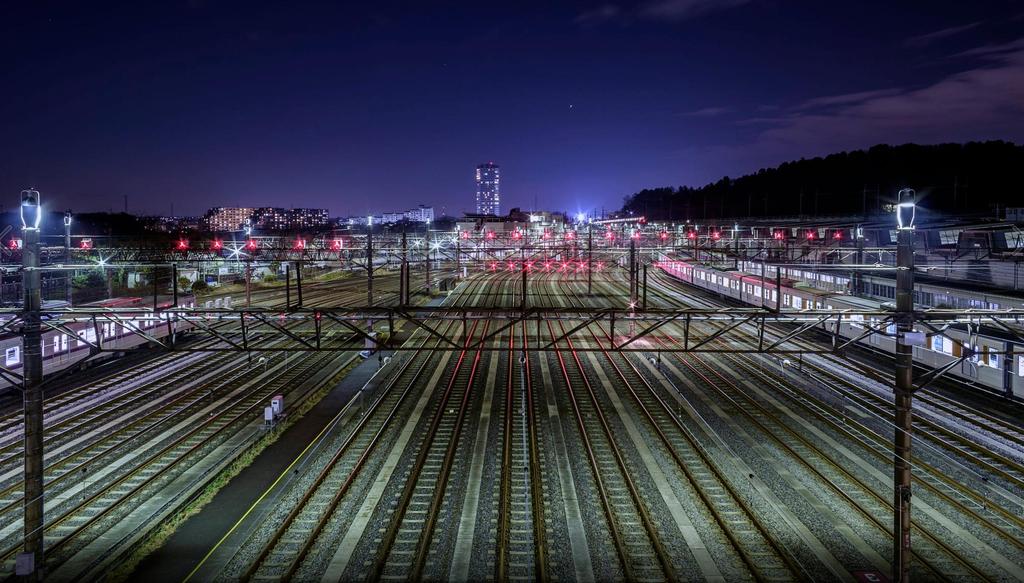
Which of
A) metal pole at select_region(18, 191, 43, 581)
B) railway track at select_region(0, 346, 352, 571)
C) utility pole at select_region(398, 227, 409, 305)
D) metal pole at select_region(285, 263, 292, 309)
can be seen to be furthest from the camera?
metal pole at select_region(285, 263, 292, 309)

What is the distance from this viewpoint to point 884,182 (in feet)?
205

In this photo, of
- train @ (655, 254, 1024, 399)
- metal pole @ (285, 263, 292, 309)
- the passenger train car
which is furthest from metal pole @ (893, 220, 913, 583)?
metal pole @ (285, 263, 292, 309)

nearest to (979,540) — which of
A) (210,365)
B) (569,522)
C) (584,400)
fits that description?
(569,522)

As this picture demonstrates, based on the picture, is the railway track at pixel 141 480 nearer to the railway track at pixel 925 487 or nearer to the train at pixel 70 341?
the train at pixel 70 341

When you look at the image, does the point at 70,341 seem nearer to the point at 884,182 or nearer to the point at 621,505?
the point at 621,505

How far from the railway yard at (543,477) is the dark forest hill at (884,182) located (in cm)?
2631

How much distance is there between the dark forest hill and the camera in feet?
169

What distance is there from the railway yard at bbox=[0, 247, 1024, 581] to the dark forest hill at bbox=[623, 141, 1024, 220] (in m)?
26.3

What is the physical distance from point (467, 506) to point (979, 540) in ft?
28.6

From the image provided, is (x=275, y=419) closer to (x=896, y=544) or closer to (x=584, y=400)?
(x=584, y=400)

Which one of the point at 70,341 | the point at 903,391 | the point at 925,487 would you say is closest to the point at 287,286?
the point at 70,341

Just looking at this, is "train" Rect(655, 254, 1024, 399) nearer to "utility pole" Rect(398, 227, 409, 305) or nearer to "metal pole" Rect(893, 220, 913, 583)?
"metal pole" Rect(893, 220, 913, 583)

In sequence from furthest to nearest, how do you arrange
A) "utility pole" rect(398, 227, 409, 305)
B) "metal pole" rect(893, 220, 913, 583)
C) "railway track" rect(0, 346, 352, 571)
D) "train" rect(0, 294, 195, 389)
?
"train" rect(0, 294, 195, 389)
"utility pole" rect(398, 227, 409, 305)
"railway track" rect(0, 346, 352, 571)
"metal pole" rect(893, 220, 913, 583)

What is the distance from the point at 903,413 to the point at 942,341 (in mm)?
14560
